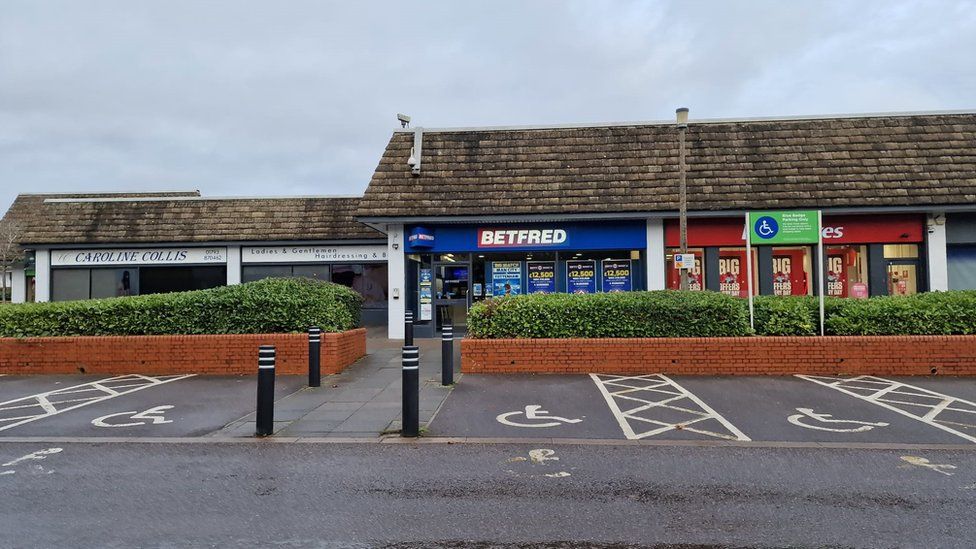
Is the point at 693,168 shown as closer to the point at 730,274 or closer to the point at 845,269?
the point at 730,274

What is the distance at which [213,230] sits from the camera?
814 inches

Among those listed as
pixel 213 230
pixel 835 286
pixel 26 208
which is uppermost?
pixel 26 208

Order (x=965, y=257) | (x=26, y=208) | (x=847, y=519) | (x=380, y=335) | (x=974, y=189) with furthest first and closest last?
1. (x=26, y=208)
2. (x=380, y=335)
3. (x=965, y=257)
4. (x=974, y=189)
5. (x=847, y=519)

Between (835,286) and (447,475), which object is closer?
(447,475)

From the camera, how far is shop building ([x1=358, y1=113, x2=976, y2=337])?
51.4 ft

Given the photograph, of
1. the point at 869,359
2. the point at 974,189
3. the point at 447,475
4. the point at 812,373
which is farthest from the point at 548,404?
the point at 974,189

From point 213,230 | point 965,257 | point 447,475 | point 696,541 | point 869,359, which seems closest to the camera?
point 696,541

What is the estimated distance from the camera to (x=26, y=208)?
85.6ft

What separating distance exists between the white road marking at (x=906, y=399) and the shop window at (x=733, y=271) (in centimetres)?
708

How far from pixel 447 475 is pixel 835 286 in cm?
1546

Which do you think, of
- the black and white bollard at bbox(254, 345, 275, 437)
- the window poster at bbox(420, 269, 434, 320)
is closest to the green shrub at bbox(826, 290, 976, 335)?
the black and white bollard at bbox(254, 345, 275, 437)

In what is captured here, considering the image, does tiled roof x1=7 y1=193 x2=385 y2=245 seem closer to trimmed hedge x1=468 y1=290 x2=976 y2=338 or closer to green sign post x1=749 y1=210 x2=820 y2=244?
trimmed hedge x1=468 y1=290 x2=976 y2=338

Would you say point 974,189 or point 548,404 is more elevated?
point 974,189

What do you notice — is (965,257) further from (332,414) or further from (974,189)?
(332,414)
